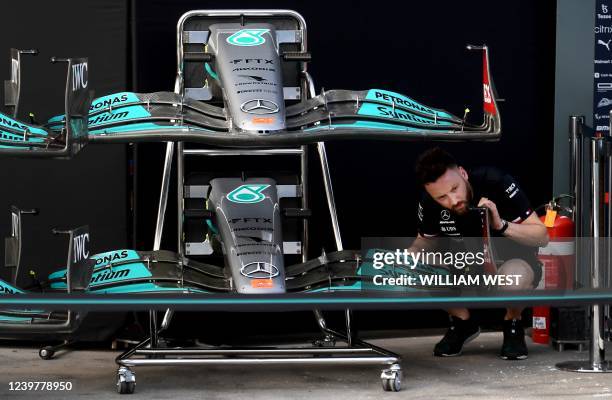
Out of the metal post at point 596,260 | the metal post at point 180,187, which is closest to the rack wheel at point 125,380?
the metal post at point 180,187

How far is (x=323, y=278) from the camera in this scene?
4695 millimetres

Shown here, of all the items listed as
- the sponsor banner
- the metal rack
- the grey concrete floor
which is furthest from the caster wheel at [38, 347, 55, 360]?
the sponsor banner

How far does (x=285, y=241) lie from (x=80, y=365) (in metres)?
0.97

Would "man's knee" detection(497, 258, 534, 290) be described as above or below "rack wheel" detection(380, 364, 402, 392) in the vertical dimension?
above

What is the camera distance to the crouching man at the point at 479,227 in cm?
524

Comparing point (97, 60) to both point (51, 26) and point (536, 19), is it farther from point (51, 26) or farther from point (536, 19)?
point (536, 19)

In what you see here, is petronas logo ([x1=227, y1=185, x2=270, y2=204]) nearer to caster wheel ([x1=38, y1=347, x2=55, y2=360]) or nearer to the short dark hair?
the short dark hair

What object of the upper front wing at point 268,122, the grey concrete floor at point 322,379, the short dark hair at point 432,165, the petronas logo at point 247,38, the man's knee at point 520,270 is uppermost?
the petronas logo at point 247,38

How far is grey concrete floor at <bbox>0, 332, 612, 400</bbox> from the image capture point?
4559 mm

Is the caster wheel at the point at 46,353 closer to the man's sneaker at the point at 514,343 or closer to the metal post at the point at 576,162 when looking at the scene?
the man's sneaker at the point at 514,343

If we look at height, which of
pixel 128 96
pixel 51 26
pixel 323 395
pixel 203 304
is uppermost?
pixel 51 26

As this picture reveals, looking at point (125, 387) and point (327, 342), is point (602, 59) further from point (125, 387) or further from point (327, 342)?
point (125, 387)

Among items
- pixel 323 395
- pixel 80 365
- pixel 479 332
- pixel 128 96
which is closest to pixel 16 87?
pixel 128 96

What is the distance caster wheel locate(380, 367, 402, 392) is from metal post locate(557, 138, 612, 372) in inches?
33.4
